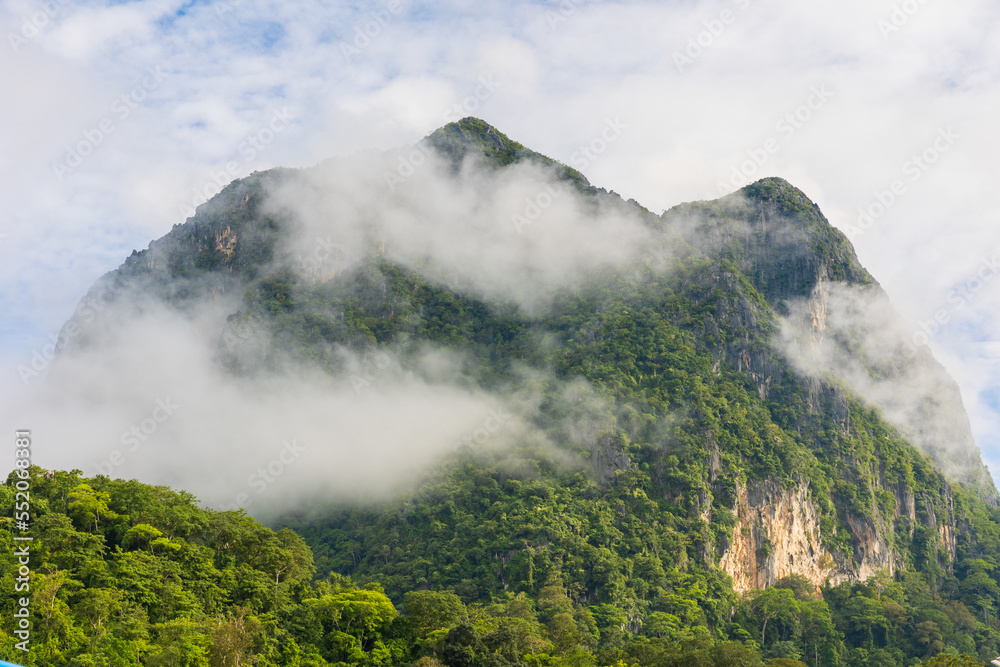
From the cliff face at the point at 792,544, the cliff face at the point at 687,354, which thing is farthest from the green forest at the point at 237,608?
the cliff face at the point at 792,544

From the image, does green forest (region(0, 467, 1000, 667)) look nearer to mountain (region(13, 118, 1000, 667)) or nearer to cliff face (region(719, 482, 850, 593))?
mountain (region(13, 118, 1000, 667))

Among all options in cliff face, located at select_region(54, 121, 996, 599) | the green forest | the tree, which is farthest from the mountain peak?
the tree

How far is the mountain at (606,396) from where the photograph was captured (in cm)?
8106

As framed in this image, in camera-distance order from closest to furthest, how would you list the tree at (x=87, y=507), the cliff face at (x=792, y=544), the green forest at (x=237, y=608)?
the green forest at (x=237, y=608) → the tree at (x=87, y=507) → the cliff face at (x=792, y=544)

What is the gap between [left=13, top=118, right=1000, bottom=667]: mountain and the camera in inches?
3191

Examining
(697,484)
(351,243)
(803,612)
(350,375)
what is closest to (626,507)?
(697,484)

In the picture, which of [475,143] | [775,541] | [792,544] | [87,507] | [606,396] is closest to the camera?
[87,507]

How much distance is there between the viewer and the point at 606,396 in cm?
10238

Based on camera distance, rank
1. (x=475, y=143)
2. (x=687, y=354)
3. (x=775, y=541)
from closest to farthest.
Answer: (x=775, y=541), (x=687, y=354), (x=475, y=143)

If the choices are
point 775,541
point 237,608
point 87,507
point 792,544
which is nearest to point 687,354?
point 775,541

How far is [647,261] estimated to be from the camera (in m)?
130

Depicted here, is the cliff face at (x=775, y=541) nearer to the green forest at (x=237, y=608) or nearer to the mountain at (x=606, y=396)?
the mountain at (x=606, y=396)

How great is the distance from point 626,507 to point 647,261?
50.7 metres

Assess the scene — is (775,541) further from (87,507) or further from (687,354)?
(87,507)
